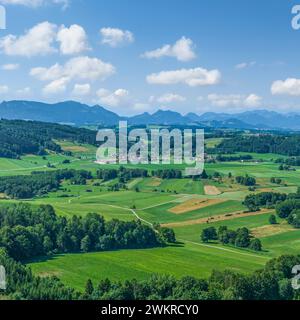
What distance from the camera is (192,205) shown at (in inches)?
2219

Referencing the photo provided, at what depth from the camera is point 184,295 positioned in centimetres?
2216

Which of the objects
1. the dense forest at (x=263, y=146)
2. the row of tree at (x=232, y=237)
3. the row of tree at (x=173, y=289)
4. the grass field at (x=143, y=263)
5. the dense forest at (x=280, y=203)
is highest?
the dense forest at (x=263, y=146)

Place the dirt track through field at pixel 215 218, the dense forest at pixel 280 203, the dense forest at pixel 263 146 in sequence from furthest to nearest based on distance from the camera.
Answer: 1. the dense forest at pixel 263 146
2. the dirt track through field at pixel 215 218
3. the dense forest at pixel 280 203

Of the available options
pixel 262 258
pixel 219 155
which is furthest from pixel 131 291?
pixel 219 155

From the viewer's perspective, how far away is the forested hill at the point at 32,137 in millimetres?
106312

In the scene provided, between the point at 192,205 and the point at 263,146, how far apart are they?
74698 mm

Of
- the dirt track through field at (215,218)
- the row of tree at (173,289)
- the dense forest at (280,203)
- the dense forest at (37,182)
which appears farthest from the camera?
the dense forest at (37,182)

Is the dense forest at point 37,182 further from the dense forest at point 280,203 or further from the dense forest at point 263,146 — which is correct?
the dense forest at point 263,146

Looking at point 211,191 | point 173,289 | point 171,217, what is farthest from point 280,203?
point 173,289

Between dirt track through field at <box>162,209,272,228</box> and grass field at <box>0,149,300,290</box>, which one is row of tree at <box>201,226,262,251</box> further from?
dirt track through field at <box>162,209,272,228</box>

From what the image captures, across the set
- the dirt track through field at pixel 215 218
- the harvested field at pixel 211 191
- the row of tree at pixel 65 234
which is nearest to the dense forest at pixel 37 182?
the harvested field at pixel 211 191

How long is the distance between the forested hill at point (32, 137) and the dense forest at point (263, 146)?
1543 inches

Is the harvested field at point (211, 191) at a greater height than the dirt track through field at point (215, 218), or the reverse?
the harvested field at point (211, 191)

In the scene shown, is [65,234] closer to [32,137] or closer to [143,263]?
[143,263]
